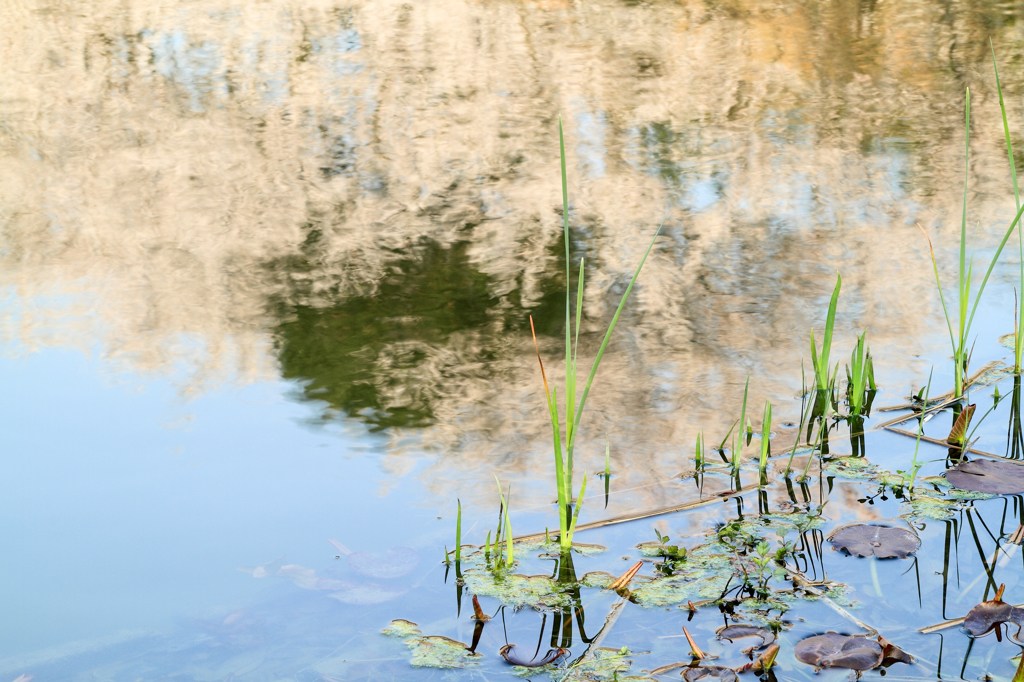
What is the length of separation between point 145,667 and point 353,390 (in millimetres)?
1005

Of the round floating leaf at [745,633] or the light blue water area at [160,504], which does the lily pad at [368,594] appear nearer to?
the light blue water area at [160,504]

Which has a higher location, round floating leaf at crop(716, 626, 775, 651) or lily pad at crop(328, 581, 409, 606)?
round floating leaf at crop(716, 626, 775, 651)

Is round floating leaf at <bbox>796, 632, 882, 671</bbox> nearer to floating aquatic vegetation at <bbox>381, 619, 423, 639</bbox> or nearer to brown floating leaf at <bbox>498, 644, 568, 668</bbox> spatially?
brown floating leaf at <bbox>498, 644, 568, 668</bbox>

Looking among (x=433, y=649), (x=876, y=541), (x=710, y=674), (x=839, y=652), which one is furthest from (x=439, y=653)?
(x=876, y=541)

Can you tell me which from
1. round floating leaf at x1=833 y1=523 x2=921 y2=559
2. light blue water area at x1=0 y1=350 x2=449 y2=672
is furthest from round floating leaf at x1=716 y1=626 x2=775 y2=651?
light blue water area at x1=0 y1=350 x2=449 y2=672

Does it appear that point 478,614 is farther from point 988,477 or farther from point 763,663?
point 988,477

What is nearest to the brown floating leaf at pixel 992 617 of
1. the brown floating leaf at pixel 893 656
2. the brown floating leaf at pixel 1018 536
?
the brown floating leaf at pixel 893 656

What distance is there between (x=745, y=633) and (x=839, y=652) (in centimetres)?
14

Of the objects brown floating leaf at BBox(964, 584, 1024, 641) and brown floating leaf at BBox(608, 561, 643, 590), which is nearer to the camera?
brown floating leaf at BBox(964, 584, 1024, 641)

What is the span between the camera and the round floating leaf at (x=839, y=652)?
1.25m

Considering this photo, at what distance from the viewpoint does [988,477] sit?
5.67ft

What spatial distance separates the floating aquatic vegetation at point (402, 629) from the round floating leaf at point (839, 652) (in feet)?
2.03

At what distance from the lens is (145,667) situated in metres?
1.44

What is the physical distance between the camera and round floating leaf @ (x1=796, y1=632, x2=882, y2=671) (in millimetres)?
1250
